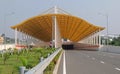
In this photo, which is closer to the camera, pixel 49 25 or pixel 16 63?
pixel 16 63

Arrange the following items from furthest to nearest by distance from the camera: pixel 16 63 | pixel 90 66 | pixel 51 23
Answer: pixel 51 23
pixel 16 63
pixel 90 66

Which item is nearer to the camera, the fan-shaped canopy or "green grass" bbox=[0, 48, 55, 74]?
→ "green grass" bbox=[0, 48, 55, 74]

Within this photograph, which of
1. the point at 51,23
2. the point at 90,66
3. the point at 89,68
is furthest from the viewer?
the point at 51,23

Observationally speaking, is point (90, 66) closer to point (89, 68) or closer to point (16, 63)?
point (89, 68)

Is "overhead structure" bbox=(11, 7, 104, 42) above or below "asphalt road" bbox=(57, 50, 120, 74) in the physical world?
above

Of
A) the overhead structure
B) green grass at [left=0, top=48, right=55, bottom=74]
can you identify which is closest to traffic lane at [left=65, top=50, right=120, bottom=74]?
green grass at [left=0, top=48, right=55, bottom=74]

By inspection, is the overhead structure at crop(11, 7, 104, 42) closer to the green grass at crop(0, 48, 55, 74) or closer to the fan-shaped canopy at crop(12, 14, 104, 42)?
the fan-shaped canopy at crop(12, 14, 104, 42)

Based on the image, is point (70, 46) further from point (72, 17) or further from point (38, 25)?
point (72, 17)

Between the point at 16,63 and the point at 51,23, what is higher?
the point at 51,23

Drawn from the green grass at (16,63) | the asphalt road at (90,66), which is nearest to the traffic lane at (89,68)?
the asphalt road at (90,66)

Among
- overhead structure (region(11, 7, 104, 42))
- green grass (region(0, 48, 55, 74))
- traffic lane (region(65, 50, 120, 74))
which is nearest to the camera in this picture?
green grass (region(0, 48, 55, 74))

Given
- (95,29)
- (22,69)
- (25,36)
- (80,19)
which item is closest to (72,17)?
(80,19)

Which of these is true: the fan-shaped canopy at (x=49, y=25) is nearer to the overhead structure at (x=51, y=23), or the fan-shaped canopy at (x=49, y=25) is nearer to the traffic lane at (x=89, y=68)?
the overhead structure at (x=51, y=23)

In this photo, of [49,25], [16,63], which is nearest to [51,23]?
[49,25]
